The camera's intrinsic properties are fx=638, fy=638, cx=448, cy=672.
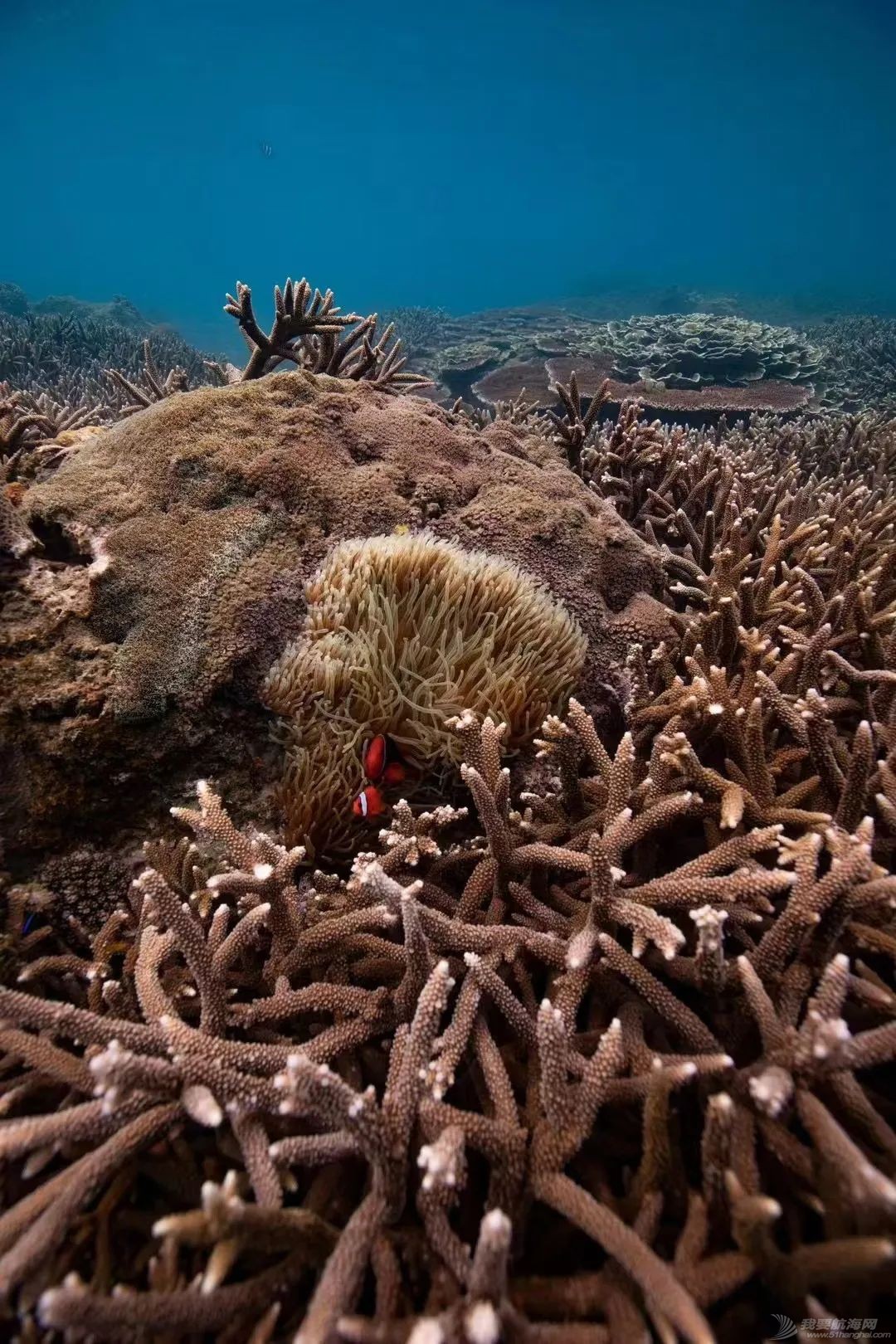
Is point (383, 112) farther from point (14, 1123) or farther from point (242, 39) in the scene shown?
point (14, 1123)

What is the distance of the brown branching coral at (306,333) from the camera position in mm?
4219

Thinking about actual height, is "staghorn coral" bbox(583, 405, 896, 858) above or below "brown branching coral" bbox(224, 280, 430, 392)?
below

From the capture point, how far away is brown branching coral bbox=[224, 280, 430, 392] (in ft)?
13.8

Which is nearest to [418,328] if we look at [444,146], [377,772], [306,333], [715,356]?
[715,356]

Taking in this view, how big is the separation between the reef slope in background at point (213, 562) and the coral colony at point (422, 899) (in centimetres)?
2

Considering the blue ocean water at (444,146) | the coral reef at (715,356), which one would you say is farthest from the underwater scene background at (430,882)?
the blue ocean water at (444,146)

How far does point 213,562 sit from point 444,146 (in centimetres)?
16710

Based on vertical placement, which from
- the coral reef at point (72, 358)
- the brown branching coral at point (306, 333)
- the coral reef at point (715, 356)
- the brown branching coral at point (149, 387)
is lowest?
the brown branching coral at point (149, 387)

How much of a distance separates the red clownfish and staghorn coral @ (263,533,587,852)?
0.16ft

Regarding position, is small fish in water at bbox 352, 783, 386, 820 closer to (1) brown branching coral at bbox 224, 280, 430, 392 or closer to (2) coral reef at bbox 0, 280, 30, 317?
(1) brown branching coral at bbox 224, 280, 430, 392

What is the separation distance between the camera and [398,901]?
1800 mm

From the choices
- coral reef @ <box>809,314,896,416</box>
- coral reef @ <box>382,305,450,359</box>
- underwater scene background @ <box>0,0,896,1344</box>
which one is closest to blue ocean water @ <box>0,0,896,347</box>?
coral reef @ <box>382,305,450,359</box>

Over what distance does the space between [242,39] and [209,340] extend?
10041cm

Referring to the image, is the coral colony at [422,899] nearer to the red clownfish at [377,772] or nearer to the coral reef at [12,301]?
the red clownfish at [377,772]
